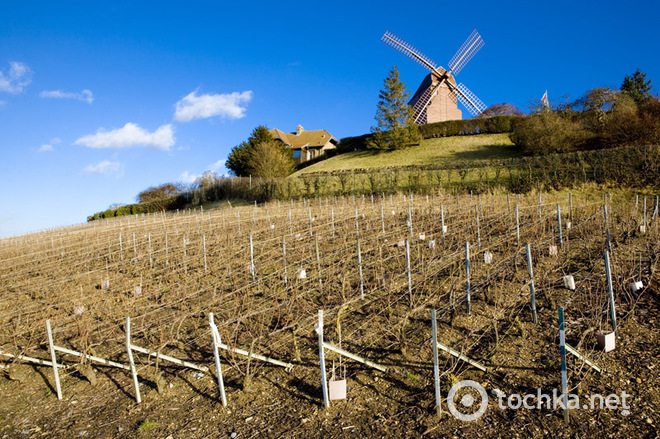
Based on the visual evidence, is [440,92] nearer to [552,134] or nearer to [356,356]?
[552,134]

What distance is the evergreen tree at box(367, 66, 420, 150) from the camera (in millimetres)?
35938

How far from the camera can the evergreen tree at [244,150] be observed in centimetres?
3619

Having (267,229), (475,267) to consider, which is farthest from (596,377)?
(267,229)

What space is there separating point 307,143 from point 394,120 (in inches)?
535

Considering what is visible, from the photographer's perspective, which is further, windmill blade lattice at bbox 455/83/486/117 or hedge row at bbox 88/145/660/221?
windmill blade lattice at bbox 455/83/486/117

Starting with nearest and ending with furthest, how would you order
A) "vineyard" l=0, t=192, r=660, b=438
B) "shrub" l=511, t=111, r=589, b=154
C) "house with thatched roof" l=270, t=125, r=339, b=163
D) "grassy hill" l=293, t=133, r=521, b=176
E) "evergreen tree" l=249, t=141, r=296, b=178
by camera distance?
"vineyard" l=0, t=192, r=660, b=438, "shrub" l=511, t=111, r=589, b=154, "grassy hill" l=293, t=133, r=521, b=176, "evergreen tree" l=249, t=141, r=296, b=178, "house with thatched roof" l=270, t=125, r=339, b=163

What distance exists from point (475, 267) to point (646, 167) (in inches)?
572

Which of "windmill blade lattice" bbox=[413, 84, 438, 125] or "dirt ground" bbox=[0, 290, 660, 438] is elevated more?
"windmill blade lattice" bbox=[413, 84, 438, 125]

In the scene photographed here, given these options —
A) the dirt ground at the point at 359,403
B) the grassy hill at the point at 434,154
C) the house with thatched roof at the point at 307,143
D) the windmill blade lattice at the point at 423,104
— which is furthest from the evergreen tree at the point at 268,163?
the dirt ground at the point at 359,403

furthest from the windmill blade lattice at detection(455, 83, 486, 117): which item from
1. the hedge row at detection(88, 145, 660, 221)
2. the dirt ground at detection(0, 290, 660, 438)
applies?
the dirt ground at detection(0, 290, 660, 438)

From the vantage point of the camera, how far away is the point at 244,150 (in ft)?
120

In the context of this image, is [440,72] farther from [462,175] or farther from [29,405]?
[29,405]

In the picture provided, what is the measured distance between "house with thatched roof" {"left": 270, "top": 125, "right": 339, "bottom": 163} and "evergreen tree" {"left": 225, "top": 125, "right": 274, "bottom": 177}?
7.79 m

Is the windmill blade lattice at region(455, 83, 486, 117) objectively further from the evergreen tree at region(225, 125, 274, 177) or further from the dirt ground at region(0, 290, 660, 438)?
the dirt ground at region(0, 290, 660, 438)
